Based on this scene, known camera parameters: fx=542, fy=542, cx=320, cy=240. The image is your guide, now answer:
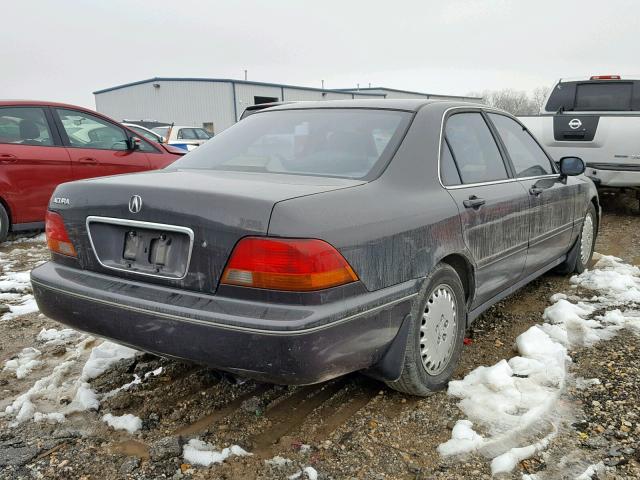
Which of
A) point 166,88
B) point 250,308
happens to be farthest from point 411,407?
point 166,88

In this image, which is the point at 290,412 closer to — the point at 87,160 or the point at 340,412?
the point at 340,412

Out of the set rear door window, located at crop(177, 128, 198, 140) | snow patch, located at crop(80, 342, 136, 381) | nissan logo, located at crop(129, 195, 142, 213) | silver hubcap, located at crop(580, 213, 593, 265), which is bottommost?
snow patch, located at crop(80, 342, 136, 381)

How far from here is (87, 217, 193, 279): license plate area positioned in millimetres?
2223

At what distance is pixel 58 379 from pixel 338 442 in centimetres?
165

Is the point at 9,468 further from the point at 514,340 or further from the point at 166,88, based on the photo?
the point at 166,88

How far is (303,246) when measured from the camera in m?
2.04

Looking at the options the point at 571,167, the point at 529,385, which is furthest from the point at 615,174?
the point at 529,385

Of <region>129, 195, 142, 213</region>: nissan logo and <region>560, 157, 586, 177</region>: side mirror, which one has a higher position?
<region>129, 195, 142, 213</region>: nissan logo

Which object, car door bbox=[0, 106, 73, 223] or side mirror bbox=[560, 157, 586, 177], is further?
car door bbox=[0, 106, 73, 223]

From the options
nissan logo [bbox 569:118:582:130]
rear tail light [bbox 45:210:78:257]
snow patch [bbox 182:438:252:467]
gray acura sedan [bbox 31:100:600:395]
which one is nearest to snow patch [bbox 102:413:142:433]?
snow patch [bbox 182:438:252:467]

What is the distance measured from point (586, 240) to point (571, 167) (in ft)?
3.68

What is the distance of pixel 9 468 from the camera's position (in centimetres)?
225

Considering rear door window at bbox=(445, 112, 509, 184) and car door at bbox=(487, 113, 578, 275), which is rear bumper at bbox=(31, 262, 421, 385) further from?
car door at bbox=(487, 113, 578, 275)

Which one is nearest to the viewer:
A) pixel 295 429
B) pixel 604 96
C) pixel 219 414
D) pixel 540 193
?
pixel 295 429
